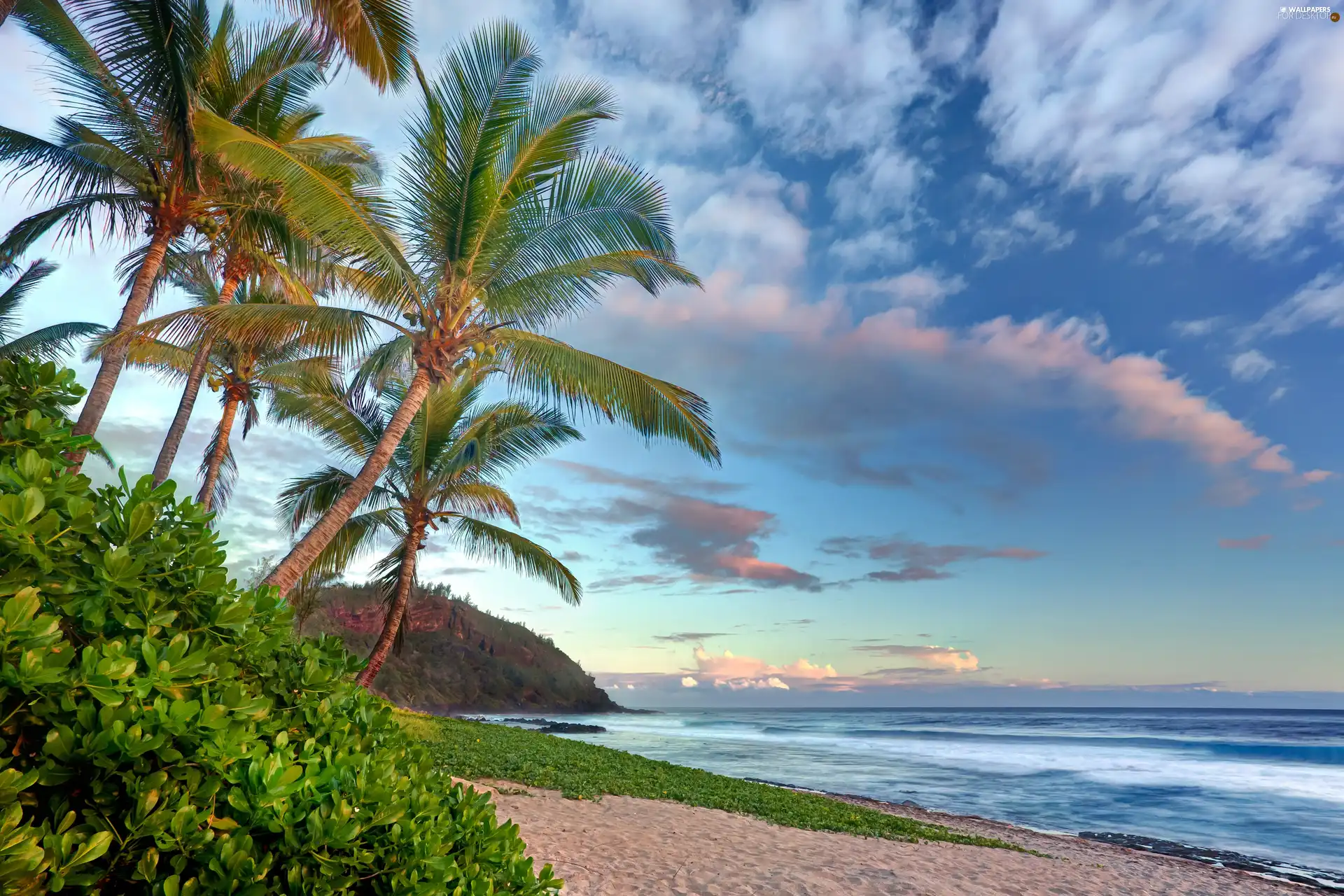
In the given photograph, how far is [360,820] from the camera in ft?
5.12

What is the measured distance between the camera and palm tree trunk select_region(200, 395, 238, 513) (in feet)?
48.3

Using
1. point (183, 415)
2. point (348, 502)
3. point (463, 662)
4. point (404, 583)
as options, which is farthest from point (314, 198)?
point (463, 662)

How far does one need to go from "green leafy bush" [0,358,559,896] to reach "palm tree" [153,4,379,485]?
10516mm

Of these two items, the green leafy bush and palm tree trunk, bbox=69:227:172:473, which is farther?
palm tree trunk, bbox=69:227:172:473

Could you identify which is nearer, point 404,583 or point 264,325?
point 264,325

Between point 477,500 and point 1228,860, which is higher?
point 477,500

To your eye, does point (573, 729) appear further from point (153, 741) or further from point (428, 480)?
point (153, 741)

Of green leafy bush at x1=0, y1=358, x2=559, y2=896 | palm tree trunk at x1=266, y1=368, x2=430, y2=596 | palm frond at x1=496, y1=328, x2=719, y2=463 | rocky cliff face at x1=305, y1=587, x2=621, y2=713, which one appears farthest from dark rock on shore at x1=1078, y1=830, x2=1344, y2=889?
rocky cliff face at x1=305, y1=587, x2=621, y2=713

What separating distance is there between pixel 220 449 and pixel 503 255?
9231 millimetres

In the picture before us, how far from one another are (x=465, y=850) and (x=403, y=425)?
8092mm

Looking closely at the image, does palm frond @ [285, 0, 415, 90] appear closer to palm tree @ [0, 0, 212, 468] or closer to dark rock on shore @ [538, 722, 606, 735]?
palm tree @ [0, 0, 212, 468]

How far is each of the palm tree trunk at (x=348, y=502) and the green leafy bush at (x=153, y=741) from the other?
701cm

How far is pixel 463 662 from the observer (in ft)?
183

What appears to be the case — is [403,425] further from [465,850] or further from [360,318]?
[465,850]
